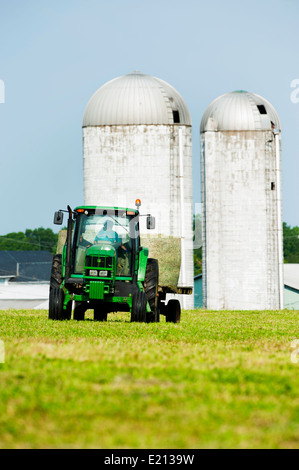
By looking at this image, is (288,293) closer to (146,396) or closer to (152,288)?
(152,288)

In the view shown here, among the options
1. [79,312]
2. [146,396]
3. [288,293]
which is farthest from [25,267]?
[146,396]

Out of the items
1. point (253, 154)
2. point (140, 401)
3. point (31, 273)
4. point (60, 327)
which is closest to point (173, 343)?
point (60, 327)

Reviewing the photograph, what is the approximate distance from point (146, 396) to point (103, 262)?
14076mm

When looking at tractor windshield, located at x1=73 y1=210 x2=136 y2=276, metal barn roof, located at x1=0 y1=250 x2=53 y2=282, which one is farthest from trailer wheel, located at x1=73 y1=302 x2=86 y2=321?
metal barn roof, located at x1=0 y1=250 x2=53 y2=282

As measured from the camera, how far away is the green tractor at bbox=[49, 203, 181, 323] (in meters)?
22.2

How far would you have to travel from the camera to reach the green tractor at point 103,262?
2219 centimetres

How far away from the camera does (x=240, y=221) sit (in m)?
50.1

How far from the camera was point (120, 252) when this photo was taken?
22734 mm

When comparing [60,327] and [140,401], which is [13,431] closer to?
[140,401]

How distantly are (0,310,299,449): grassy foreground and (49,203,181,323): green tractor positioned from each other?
8.35m

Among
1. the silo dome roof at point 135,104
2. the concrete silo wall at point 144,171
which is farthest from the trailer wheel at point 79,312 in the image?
the silo dome roof at point 135,104

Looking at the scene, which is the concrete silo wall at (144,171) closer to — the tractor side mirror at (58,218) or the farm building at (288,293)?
the farm building at (288,293)

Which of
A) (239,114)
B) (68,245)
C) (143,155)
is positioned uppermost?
(239,114)

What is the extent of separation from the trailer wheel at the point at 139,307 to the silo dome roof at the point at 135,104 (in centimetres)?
2709
